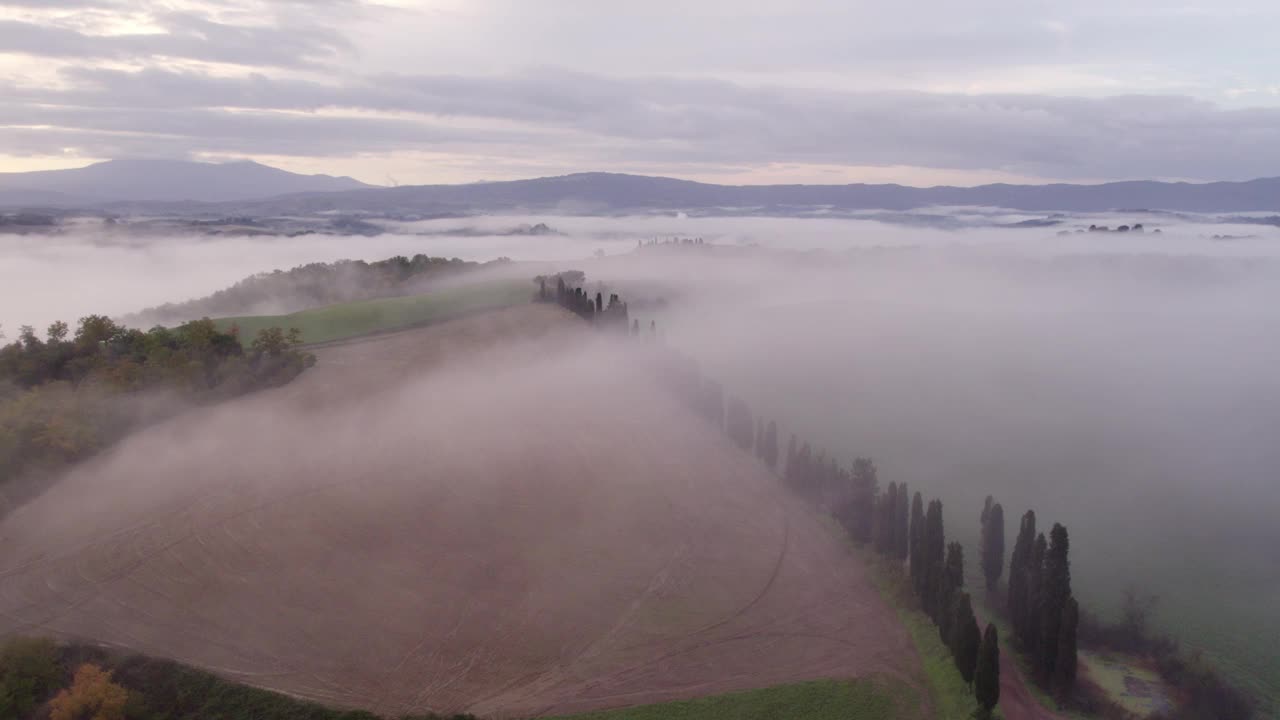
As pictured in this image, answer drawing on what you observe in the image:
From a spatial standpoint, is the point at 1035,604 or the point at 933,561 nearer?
the point at 1035,604

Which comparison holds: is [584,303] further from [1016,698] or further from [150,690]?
[1016,698]

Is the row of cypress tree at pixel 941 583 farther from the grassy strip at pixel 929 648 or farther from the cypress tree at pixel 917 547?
the grassy strip at pixel 929 648

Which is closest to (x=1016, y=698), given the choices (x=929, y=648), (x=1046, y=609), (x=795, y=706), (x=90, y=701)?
(x=1046, y=609)

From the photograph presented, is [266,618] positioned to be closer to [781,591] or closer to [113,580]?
[113,580]

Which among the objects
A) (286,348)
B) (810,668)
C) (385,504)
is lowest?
(810,668)

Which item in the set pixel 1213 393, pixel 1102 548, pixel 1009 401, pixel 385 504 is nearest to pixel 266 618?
pixel 385 504

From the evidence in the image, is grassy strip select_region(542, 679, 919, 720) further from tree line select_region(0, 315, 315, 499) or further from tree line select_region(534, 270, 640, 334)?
tree line select_region(534, 270, 640, 334)
